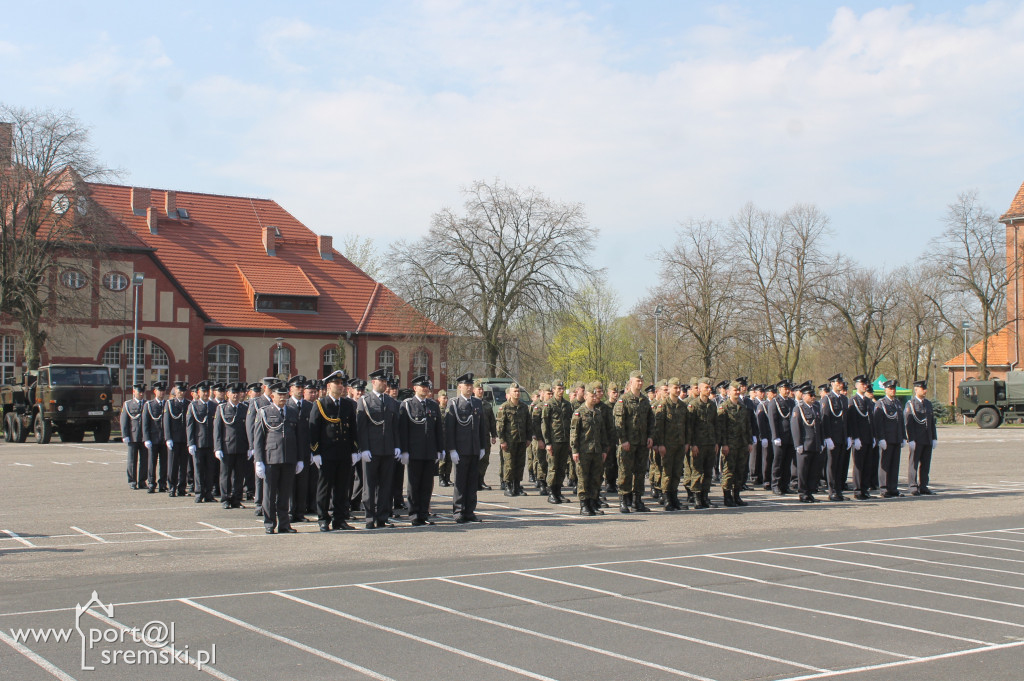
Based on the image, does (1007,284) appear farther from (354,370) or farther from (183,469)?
(183,469)

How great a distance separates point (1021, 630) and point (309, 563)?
624 centimetres

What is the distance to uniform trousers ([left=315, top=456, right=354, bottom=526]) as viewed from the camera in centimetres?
1280

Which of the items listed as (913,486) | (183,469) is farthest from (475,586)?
(913,486)

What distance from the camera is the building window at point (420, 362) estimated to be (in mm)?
55397

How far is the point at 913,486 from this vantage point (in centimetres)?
1808

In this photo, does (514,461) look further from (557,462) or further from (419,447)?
(419,447)

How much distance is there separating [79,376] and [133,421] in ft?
59.0

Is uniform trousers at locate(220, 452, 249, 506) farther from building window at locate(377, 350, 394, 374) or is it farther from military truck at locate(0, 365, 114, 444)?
building window at locate(377, 350, 394, 374)

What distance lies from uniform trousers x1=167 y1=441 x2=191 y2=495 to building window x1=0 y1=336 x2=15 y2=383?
36.4 metres

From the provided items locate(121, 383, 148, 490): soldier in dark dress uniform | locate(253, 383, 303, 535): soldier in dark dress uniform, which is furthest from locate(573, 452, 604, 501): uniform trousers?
locate(121, 383, 148, 490): soldier in dark dress uniform

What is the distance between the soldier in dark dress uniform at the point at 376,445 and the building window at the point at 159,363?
41.1 metres

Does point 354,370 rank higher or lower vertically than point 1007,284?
lower

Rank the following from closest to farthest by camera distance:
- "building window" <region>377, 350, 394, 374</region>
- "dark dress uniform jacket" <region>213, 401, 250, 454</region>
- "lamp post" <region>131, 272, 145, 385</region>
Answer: "dark dress uniform jacket" <region>213, 401, 250, 454</region>
"lamp post" <region>131, 272, 145, 385</region>
"building window" <region>377, 350, 394, 374</region>

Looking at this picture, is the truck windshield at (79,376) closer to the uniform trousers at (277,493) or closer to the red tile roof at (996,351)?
the uniform trousers at (277,493)
